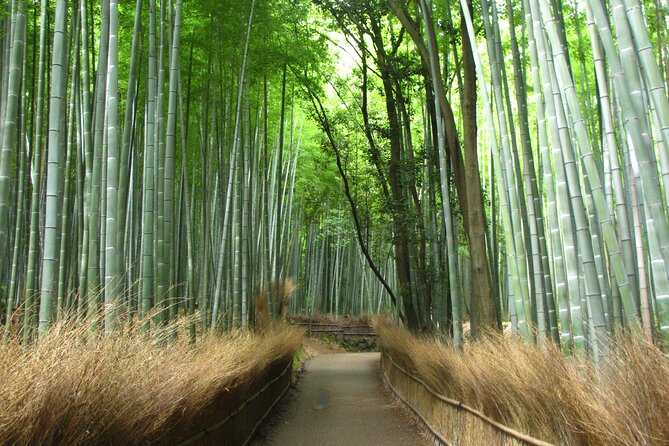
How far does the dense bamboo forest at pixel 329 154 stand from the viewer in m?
3.04

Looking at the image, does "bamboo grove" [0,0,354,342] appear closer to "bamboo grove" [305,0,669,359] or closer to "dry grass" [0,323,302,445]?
"dry grass" [0,323,302,445]

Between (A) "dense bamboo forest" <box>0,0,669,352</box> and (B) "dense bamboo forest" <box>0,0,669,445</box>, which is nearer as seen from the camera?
(B) "dense bamboo forest" <box>0,0,669,445</box>

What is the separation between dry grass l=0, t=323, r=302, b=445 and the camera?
5.98 ft

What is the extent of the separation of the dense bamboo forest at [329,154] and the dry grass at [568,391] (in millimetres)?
230

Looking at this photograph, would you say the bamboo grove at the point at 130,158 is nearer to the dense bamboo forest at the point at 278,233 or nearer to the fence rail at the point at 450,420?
Result: the dense bamboo forest at the point at 278,233

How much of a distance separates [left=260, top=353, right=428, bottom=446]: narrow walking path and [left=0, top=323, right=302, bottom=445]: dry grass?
2.13 meters

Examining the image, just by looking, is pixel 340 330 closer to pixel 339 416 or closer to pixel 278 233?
pixel 278 233

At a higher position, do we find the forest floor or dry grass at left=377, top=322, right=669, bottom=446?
dry grass at left=377, top=322, right=669, bottom=446

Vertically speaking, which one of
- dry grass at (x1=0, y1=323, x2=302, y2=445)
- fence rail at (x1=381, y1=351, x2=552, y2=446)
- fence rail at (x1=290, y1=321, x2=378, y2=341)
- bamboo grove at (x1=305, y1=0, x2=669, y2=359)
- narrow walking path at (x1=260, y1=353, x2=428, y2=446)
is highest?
bamboo grove at (x1=305, y1=0, x2=669, y2=359)

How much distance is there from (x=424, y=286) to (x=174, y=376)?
6.48 metres

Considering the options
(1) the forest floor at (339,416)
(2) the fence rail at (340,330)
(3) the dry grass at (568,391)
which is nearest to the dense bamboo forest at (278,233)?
(3) the dry grass at (568,391)

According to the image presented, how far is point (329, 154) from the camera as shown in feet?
40.1

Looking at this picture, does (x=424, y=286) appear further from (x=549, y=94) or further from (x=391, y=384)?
(x=549, y=94)

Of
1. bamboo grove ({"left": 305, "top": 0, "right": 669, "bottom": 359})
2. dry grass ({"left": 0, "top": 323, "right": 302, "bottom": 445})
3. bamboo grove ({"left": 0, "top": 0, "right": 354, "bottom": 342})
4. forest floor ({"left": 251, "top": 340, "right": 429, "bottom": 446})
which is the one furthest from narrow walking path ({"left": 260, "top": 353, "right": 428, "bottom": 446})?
dry grass ({"left": 0, "top": 323, "right": 302, "bottom": 445})
